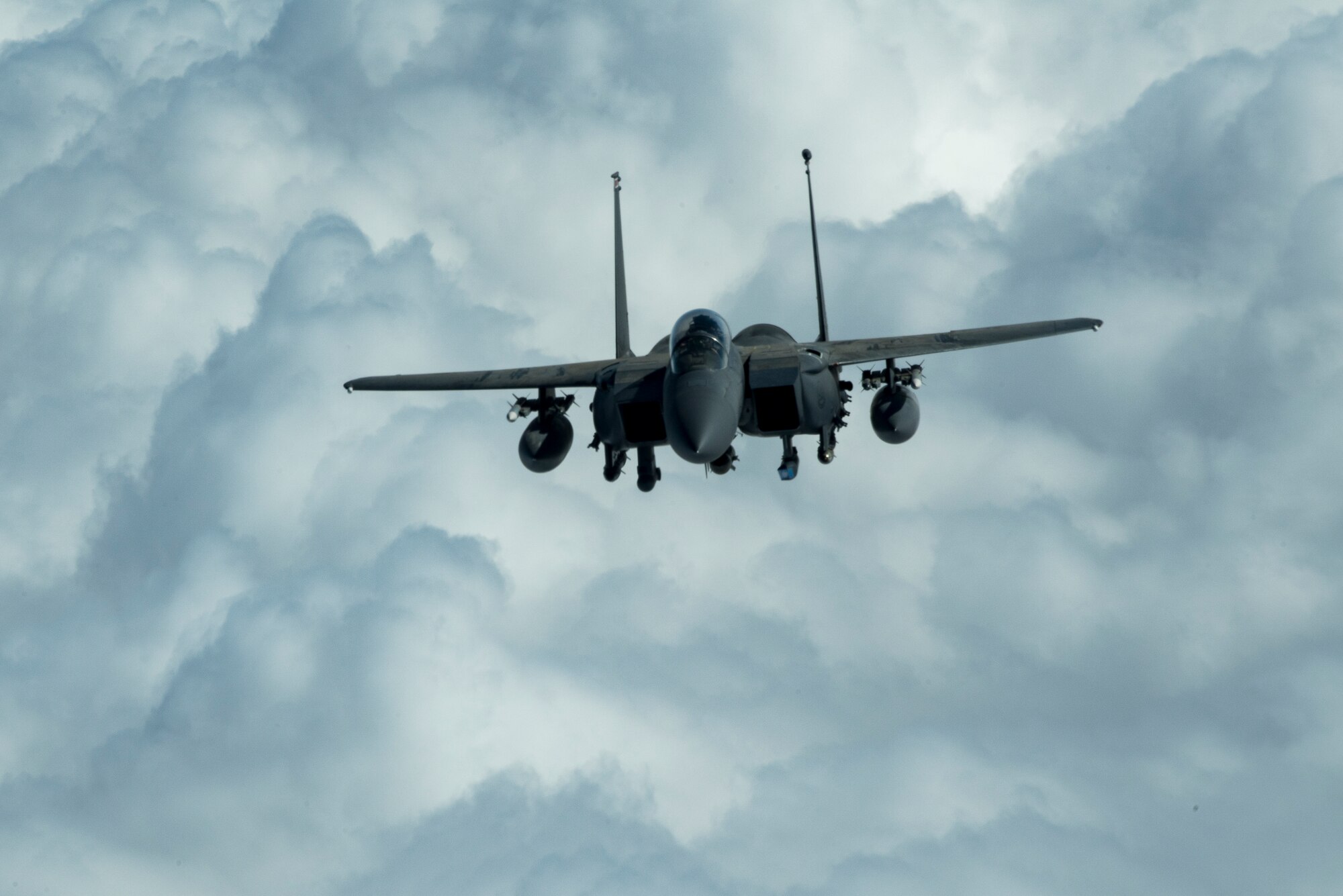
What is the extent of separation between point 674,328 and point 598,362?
4.31 m

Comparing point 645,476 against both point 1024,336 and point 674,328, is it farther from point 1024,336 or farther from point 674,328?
point 1024,336

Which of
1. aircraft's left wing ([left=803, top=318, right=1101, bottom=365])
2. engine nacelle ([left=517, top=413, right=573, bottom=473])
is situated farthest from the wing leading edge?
engine nacelle ([left=517, top=413, right=573, bottom=473])

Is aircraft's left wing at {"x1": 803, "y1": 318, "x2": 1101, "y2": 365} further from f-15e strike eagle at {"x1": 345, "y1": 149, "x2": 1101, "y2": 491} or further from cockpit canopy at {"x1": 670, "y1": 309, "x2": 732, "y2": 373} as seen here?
cockpit canopy at {"x1": 670, "y1": 309, "x2": 732, "y2": 373}

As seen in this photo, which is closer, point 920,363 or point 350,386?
point 920,363

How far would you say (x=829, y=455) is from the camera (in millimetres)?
41000

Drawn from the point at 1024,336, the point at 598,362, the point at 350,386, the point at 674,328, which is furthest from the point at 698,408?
the point at 350,386

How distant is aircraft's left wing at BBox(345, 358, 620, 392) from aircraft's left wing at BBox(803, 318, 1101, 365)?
22.0ft

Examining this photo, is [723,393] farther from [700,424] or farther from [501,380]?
[501,380]

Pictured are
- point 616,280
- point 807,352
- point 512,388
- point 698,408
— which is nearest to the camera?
point 698,408

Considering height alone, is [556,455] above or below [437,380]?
below

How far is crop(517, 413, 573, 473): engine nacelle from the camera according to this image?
1679 inches

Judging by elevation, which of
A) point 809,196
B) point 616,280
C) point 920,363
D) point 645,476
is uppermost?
point 809,196

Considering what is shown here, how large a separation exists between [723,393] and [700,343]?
5.55 feet

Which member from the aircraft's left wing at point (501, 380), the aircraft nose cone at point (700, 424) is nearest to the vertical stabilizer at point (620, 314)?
the aircraft's left wing at point (501, 380)
